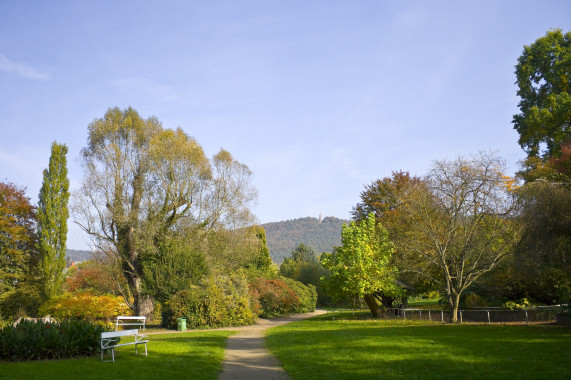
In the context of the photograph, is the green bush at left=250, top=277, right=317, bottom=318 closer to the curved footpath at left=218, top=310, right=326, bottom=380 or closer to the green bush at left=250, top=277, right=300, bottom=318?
the green bush at left=250, top=277, right=300, bottom=318

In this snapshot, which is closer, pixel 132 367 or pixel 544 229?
pixel 132 367

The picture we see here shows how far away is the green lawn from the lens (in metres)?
9.24

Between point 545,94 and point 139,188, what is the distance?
29975mm

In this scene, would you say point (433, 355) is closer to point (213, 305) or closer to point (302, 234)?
point (213, 305)

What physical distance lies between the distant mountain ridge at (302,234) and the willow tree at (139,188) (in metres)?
110

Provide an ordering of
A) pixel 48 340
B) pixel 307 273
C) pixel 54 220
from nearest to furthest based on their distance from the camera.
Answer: pixel 48 340 < pixel 54 220 < pixel 307 273

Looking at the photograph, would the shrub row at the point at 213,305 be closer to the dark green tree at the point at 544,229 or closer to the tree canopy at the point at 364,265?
the tree canopy at the point at 364,265

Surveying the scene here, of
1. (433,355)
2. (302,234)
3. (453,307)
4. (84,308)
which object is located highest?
(302,234)

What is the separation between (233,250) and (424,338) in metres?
21.1

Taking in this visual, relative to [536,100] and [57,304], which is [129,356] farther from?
[536,100]

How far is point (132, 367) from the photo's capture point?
1040 centimetres

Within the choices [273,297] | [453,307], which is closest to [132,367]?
[453,307]

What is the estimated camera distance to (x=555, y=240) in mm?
14195

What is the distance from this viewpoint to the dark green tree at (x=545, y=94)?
90.3 ft
